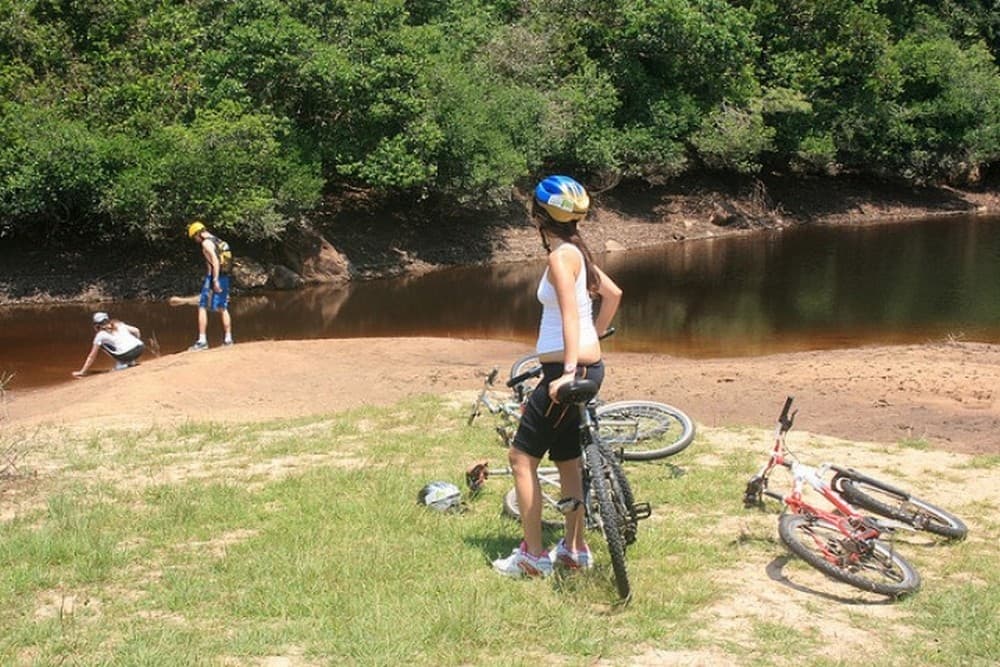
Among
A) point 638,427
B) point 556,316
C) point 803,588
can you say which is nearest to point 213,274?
point 638,427

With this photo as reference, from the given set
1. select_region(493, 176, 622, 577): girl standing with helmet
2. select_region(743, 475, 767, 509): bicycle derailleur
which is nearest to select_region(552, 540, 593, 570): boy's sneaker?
select_region(493, 176, 622, 577): girl standing with helmet

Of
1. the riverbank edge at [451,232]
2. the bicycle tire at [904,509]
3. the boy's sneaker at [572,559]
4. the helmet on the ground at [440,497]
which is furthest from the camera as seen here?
the riverbank edge at [451,232]

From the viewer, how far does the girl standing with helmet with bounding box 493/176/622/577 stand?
16.0 feet

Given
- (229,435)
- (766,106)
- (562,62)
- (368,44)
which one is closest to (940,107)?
(766,106)

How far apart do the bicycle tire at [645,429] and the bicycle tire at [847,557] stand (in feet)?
7.32

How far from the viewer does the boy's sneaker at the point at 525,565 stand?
515 cm

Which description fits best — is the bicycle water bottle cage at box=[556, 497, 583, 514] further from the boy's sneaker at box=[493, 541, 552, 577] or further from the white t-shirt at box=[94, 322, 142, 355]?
the white t-shirt at box=[94, 322, 142, 355]

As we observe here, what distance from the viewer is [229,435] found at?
908 centimetres

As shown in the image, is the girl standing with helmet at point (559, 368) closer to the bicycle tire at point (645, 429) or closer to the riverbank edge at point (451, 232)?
the bicycle tire at point (645, 429)

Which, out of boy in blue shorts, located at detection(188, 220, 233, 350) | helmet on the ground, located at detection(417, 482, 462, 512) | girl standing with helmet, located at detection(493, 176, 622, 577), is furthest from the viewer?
boy in blue shorts, located at detection(188, 220, 233, 350)

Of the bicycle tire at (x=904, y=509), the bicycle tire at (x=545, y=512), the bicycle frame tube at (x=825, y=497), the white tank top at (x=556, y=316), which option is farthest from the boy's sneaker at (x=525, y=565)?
the bicycle tire at (x=904, y=509)

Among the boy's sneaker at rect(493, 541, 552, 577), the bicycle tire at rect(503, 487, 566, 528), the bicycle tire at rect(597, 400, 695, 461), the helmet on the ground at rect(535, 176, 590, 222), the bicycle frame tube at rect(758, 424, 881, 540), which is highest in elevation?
the helmet on the ground at rect(535, 176, 590, 222)

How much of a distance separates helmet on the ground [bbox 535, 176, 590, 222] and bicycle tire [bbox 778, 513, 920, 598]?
81.8 inches

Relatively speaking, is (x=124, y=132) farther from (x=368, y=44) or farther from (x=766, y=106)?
(x=766, y=106)
